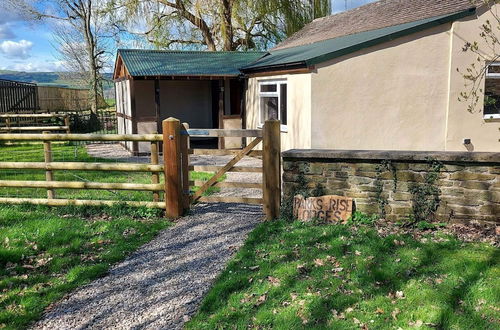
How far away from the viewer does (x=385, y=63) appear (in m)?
11.2

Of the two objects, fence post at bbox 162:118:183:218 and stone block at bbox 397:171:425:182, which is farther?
fence post at bbox 162:118:183:218

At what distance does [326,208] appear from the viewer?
6.56m

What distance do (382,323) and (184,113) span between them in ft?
53.0

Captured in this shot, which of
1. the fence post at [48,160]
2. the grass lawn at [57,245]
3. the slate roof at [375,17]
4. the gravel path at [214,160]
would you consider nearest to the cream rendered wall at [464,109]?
the slate roof at [375,17]

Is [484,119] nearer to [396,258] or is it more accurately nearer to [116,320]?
[396,258]

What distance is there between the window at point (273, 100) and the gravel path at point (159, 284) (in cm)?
714

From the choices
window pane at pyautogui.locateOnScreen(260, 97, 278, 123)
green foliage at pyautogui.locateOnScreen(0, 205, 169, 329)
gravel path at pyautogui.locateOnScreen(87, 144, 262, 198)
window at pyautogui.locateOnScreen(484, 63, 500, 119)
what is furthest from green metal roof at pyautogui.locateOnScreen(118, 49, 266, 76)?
green foliage at pyautogui.locateOnScreen(0, 205, 169, 329)

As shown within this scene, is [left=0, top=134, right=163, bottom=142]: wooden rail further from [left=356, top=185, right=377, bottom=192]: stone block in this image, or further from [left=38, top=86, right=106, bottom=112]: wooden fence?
[left=38, top=86, right=106, bottom=112]: wooden fence

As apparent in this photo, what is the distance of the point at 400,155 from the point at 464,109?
6153mm

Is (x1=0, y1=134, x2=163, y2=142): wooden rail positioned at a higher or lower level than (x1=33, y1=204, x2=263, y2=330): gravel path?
higher

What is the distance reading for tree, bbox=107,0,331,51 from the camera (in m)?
21.6

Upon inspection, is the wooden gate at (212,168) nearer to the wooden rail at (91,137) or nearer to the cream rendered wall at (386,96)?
the wooden rail at (91,137)

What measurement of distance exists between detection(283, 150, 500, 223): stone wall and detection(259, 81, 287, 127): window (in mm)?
6740

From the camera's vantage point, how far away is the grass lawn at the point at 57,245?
4465 millimetres
